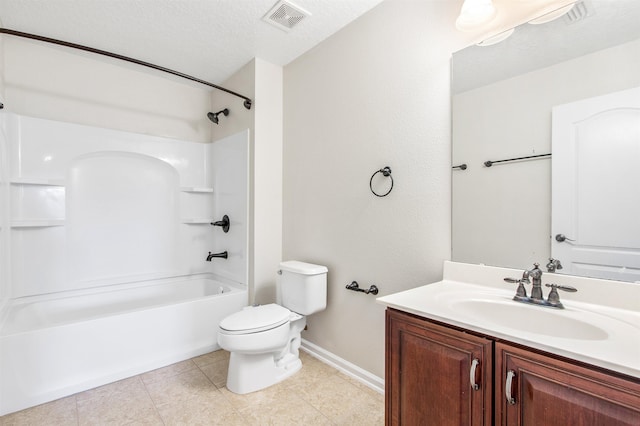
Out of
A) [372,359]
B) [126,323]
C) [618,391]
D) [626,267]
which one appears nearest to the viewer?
[618,391]

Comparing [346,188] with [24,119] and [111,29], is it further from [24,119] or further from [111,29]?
[24,119]

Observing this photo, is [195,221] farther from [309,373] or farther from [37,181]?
[309,373]

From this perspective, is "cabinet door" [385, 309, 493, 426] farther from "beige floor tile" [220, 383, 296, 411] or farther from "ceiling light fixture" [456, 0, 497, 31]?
"ceiling light fixture" [456, 0, 497, 31]

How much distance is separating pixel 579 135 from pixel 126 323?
2.78 metres

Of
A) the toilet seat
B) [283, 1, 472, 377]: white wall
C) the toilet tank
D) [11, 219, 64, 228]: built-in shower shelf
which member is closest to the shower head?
[283, 1, 472, 377]: white wall

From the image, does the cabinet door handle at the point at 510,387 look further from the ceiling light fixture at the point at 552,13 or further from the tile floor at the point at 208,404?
the ceiling light fixture at the point at 552,13

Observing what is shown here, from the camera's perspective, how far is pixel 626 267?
1.13m

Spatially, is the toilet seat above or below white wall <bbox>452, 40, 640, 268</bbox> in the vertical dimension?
below

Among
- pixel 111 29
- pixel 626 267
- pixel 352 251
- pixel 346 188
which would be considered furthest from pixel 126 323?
pixel 626 267

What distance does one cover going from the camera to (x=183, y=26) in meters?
2.18

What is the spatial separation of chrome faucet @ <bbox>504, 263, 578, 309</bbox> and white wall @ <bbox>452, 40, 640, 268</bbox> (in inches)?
4.8

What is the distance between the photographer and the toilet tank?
7.11 feet

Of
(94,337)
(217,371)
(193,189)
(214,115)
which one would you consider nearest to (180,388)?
(217,371)

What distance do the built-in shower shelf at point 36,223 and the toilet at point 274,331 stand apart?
5.47 ft
